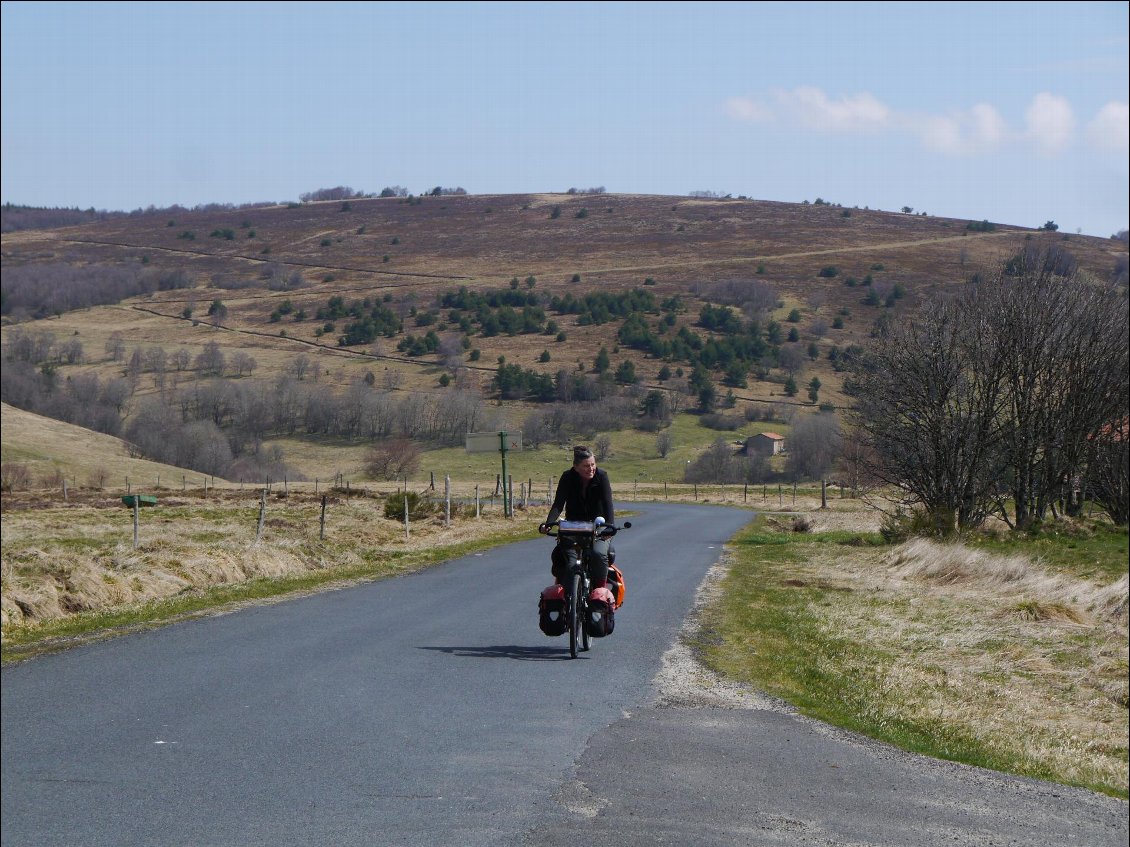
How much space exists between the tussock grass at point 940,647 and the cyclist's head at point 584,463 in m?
1.68

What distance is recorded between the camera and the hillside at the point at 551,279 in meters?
6.51

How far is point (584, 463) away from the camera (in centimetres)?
337

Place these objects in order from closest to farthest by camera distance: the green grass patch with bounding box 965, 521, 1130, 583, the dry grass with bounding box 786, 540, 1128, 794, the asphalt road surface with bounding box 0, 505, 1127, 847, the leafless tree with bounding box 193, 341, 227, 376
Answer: the green grass patch with bounding box 965, 521, 1130, 583 < the dry grass with bounding box 786, 540, 1128, 794 < the leafless tree with bounding box 193, 341, 227, 376 < the asphalt road surface with bounding box 0, 505, 1127, 847

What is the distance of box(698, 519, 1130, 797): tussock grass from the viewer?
470 cm

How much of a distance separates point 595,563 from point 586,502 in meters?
0.23

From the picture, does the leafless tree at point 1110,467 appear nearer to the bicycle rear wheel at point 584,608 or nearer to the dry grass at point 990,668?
the dry grass at point 990,668

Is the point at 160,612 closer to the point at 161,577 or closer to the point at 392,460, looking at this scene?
the point at 161,577

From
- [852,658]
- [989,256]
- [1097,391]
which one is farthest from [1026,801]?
[1097,391]

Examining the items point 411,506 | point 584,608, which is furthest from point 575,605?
point 411,506

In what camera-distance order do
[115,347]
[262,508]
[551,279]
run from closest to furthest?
[551,279], [115,347], [262,508]

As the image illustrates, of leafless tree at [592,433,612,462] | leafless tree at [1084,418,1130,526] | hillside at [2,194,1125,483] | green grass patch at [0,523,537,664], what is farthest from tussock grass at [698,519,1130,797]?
green grass patch at [0,523,537,664]

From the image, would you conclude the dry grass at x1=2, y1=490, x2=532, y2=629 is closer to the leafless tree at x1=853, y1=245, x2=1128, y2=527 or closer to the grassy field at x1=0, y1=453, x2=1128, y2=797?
the grassy field at x1=0, y1=453, x2=1128, y2=797

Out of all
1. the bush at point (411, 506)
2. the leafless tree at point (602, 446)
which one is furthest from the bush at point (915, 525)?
the bush at point (411, 506)

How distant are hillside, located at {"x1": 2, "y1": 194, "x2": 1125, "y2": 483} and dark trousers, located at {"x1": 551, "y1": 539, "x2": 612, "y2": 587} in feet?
6.72
